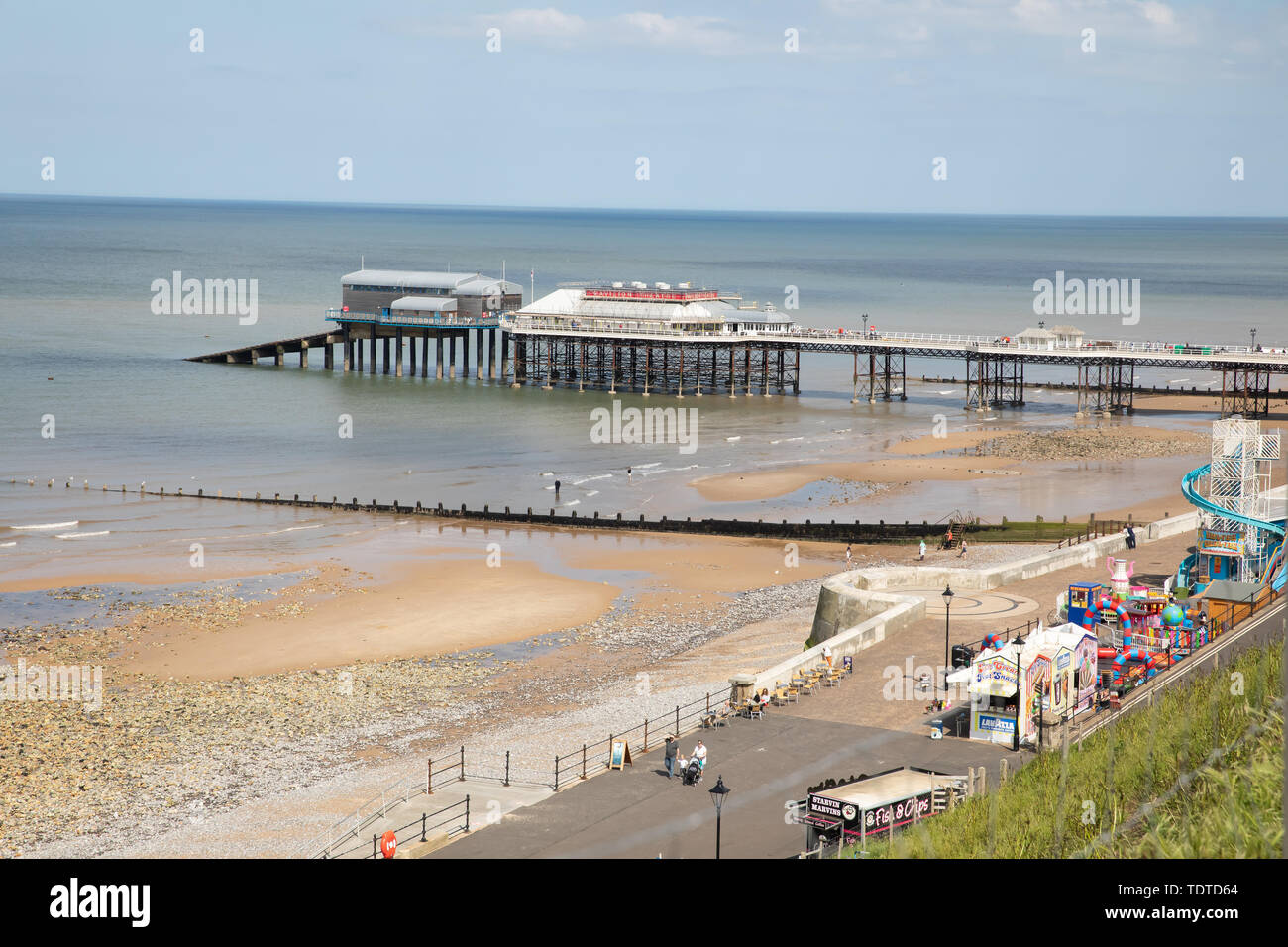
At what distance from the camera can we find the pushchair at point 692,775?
2028cm

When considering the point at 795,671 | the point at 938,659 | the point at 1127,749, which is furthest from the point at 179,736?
the point at 1127,749

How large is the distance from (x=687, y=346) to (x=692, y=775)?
250ft

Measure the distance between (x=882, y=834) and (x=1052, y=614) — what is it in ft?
41.9

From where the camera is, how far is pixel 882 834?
1694 cm

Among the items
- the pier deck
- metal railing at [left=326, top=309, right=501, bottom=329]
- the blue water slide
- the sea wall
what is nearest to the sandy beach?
the pier deck

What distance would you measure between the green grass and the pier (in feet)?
210

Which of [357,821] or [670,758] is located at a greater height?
[670,758]

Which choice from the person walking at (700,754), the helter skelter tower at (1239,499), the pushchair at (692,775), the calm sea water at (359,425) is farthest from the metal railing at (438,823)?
the calm sea water at (359,425)

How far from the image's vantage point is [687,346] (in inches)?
3757

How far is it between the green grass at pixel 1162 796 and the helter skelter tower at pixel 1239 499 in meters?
13.6

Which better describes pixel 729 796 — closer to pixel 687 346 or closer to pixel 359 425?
pixel 359 425

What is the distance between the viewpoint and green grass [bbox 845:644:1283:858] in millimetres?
8367

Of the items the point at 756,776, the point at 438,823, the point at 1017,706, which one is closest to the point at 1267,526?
the point at 1017,706

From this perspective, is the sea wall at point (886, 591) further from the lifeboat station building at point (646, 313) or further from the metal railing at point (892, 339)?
the lifeboat station building at point (646, 313)
